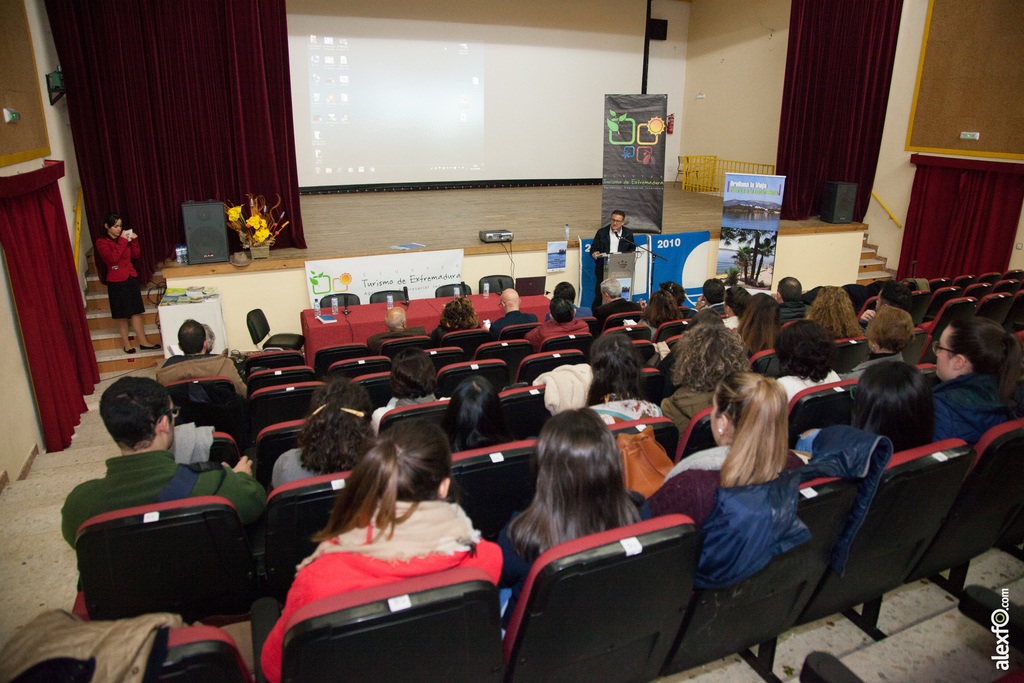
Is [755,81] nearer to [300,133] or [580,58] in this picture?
[580,58]

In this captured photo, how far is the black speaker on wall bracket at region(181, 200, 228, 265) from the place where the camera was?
264 inches

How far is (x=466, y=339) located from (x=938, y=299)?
4.59 m

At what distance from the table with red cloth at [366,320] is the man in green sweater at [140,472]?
3085 mm

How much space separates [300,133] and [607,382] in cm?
1011

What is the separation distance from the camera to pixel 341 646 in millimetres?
1233

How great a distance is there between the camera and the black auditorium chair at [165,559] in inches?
67.4

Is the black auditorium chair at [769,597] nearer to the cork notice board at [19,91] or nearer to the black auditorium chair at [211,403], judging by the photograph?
the black auditorium chair at [211,403]

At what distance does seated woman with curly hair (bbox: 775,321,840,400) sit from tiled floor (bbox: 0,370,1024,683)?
0.92m

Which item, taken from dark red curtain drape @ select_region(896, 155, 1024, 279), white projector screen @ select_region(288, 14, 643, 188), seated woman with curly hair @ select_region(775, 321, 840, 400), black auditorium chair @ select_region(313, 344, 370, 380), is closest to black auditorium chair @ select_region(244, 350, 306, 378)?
black auditorium chair @ select_region(313, 344, 370, 380)

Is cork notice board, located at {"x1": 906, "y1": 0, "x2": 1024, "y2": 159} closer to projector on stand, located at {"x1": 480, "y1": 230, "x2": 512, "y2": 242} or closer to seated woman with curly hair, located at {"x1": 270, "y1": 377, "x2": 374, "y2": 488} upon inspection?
projector on stand, located at {"x1": 480, "y1": 230, "x2": 512, "y2": 242}

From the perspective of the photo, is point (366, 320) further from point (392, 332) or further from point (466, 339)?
point (466, 339)

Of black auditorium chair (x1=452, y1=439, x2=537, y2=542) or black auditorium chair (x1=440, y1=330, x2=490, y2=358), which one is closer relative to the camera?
black auditorium chair (x1=452, y1=439, x2=537, y2=542)

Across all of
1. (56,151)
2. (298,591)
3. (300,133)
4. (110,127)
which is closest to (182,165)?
(110,127)

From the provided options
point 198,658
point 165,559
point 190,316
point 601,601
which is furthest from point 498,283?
point 198,658
